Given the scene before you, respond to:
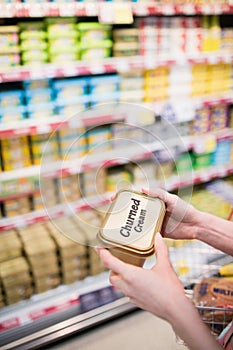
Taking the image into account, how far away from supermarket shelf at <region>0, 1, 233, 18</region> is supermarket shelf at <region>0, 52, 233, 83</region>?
0.73 ft

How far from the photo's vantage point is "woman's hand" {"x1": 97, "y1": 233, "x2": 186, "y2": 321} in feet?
2.56

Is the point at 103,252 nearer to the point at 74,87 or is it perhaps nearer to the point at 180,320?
the point at 180,320

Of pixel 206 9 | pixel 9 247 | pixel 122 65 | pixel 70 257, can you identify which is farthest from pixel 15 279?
pixel 206 9

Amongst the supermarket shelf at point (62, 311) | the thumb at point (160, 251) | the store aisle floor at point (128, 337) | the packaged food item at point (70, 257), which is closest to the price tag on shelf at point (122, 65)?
the packaged food item at point (70, 257)

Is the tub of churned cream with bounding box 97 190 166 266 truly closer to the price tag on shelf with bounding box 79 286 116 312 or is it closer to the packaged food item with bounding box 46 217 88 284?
the packaged food item with bounding box 46 217 88 284

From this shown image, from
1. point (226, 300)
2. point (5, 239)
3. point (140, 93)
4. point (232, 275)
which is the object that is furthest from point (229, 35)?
point (5, 239)

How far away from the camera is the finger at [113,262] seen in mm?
786

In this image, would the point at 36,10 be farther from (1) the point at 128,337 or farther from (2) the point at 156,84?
(1) the point at 128,337

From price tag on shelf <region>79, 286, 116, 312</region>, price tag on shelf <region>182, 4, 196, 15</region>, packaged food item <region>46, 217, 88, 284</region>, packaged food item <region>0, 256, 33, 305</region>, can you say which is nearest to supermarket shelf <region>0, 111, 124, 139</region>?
packaged food item <region>46, 217, 88, 284</region>

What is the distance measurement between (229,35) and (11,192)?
1.60 m

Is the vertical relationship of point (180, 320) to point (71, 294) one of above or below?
above

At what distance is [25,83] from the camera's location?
5.48ft

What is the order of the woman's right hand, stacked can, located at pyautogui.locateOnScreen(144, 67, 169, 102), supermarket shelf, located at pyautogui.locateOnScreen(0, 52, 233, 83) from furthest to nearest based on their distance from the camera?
stacked can, located at pyautogui.locateOnScreen(144, 67, 169, 102), supermarket shelf, located at pyautogui.locateOnScreen(0, 52, 233, 83), the woman's right hand

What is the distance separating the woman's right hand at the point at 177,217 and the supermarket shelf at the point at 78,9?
96 centimetres
